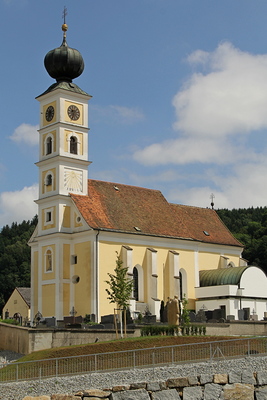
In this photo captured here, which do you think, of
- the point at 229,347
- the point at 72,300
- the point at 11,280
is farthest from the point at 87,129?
the point at 11,280

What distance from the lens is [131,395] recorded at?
22.5m

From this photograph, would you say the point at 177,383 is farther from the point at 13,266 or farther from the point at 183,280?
the point at 13,266

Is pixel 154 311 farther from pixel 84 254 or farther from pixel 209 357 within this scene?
pixel 209 357

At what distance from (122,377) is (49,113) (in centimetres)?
3327

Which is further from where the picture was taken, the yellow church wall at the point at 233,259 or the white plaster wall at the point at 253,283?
the yellow church wall at the point at 233,259

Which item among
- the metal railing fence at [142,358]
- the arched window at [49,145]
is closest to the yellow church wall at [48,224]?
the arched window at [49,145]

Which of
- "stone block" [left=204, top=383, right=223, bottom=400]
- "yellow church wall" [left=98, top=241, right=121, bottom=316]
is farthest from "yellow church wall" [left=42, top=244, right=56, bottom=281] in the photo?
"stone block" [left=204, top=383, right=223, bottom=400]

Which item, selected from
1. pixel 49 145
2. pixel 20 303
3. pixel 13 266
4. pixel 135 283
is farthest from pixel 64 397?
pixel 13 266

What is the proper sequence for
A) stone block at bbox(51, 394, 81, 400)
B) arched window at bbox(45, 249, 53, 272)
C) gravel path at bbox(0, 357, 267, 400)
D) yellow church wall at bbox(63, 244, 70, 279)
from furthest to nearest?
arched window at bbox(45, 249, 53, 272)
yellow church wall at bbox(63, 244, 70, 279)
gravel path at bbox(0, 357, 267, 400)
stone block at bbox(51, 394, 81, 400)

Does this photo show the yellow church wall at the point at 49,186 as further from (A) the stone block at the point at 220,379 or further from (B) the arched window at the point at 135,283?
(A) the stone block at the point at 220,379

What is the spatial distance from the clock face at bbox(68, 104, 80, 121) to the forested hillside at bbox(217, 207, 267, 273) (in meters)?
30.7

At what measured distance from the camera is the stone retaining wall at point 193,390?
885 inches

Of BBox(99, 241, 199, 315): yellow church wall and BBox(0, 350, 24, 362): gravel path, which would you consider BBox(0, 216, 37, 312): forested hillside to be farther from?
BBox(0, 350, 24, 362): gravel path

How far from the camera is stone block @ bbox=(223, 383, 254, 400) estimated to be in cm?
2264
